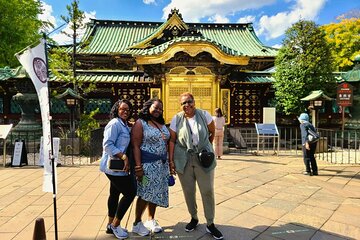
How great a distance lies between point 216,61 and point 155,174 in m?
9.83

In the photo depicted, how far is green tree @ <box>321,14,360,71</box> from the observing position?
2291 cm

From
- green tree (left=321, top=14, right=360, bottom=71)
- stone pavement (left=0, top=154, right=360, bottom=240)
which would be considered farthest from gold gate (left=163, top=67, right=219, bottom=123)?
green tree (left=321, top=14, right=360, bottom=71)

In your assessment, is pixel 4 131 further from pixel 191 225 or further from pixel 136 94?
pixel 191 225

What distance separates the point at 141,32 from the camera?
20766 millimetres

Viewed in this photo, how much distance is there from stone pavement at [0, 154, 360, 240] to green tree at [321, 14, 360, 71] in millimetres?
19438

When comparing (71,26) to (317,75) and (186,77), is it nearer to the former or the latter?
(186,77)

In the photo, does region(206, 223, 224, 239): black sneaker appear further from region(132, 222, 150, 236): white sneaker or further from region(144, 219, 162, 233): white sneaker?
region(132, 222, 150, 236): white sneaker

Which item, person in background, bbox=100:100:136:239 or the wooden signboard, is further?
the wooden signboard

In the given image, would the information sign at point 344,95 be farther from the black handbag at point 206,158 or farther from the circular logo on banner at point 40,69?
the circular logo on banner at point 40,69

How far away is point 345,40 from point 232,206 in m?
25.9

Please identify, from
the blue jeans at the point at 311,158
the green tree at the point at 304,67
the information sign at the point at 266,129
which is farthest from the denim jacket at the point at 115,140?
the green tree at the point at 304,67

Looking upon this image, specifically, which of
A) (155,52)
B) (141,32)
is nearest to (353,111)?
(155,52)

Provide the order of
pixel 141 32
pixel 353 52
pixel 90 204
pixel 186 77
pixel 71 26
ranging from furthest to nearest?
pixel 353 52, pixel 141 32, pixel 186 77, pixel 71 26, pixel 90 204

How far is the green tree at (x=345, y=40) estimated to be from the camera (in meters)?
22.9
